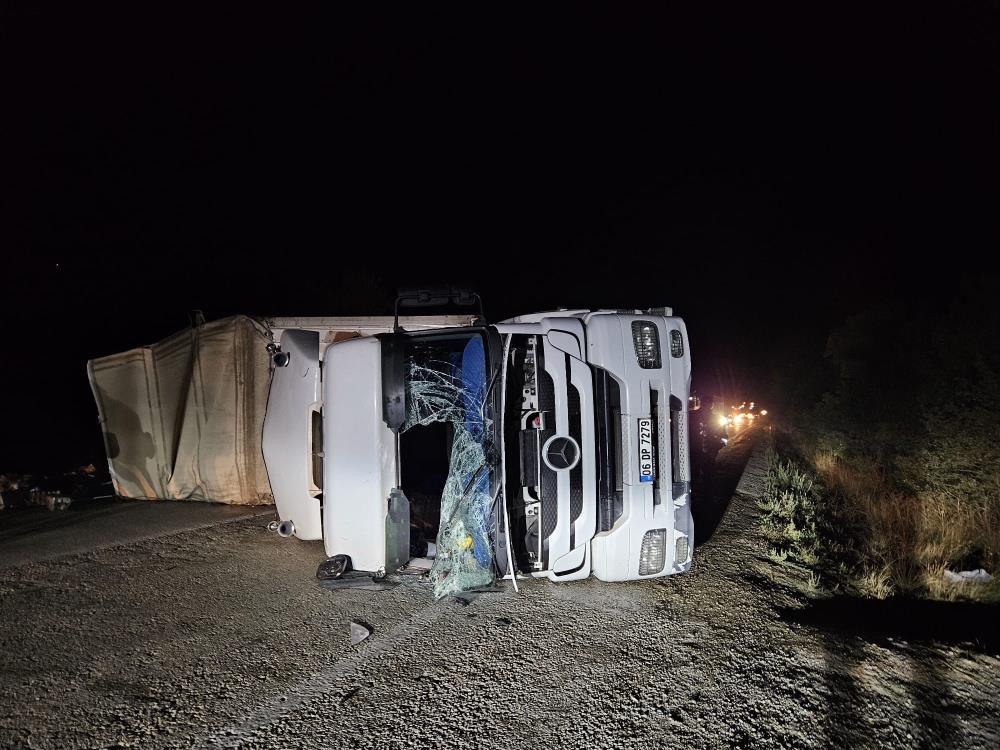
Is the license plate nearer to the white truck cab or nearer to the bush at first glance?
the white truck cab

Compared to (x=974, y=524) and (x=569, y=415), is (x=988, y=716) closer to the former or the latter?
(x=569, y=415)

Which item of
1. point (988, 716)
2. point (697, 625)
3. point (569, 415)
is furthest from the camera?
point (569, 415)

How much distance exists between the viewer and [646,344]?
4012 millimetres

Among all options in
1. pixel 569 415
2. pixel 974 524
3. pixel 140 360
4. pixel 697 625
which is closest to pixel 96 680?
pixel 569 415

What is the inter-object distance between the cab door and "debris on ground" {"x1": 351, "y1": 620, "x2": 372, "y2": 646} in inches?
46.3

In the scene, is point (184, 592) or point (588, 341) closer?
point (588, 341)

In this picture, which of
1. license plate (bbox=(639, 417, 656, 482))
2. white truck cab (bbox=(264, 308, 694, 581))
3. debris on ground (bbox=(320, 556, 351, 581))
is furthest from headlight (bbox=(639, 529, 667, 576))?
debris on ground (bbox=(320, 556, 351, 581))

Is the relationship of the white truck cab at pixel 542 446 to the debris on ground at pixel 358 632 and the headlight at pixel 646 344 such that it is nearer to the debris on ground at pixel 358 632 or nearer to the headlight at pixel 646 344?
the headlight at pixel 646 344

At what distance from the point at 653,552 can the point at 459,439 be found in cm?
151

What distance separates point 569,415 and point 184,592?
3.09 meters

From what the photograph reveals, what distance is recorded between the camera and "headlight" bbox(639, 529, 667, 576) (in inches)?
155

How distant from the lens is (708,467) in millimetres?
8680

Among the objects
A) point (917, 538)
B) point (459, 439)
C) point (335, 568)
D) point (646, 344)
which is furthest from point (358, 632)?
point (917, 538)

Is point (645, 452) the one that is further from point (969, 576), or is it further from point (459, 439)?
point (969, 576)
